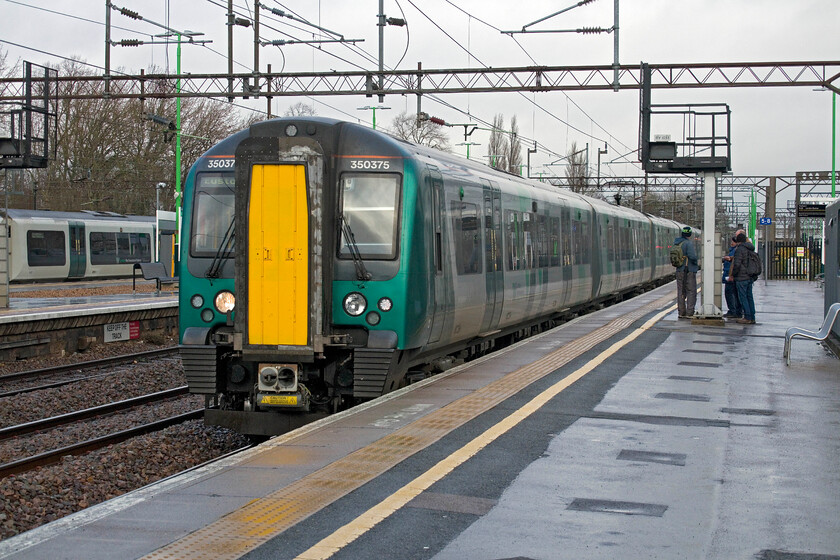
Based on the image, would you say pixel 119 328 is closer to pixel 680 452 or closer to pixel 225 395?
pixel 225 395

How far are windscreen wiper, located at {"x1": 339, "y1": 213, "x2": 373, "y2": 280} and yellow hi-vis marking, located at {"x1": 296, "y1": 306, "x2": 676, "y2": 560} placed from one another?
1.99m

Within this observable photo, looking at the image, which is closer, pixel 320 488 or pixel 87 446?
pixel 320 488

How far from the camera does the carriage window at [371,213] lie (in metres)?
9.94

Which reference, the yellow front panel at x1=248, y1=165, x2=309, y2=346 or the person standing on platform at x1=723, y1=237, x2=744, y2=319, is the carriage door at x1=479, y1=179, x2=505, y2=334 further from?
the person standing on platform at x1=723, y1=237, x2=744, y2=319

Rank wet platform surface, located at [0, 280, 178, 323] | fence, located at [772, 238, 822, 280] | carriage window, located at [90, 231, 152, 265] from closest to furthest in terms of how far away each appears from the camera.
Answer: wet platform surface, located at [0, 280, 178, 323] < carriage window, located at [90, 231, 152, 265] < fence, located at [772, 238, 822, 280]

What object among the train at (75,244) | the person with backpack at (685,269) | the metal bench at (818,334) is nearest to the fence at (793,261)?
the train at (75,244)

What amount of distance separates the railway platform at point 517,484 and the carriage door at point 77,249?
95.3ft

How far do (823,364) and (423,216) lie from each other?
599cm

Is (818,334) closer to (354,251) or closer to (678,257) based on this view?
(678,257)

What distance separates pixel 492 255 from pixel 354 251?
4.05m

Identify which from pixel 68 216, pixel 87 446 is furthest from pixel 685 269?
pixel 68 216

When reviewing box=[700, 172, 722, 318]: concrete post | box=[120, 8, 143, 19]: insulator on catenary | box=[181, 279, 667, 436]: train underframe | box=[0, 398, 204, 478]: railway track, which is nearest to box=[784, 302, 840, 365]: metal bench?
box=[700, 172, 722, 318]: concrete post

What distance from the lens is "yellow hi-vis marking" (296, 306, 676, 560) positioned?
5.14 m

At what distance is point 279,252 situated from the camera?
953 centimetres
